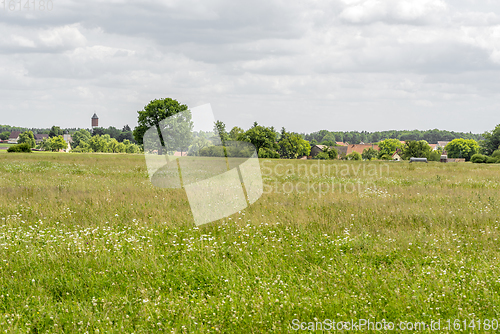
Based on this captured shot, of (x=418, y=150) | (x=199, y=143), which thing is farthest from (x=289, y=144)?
(x=199, y=143)

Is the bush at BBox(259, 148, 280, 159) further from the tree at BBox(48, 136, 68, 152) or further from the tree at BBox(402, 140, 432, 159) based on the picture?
the tree at BBox(48, 136, 68, 152)

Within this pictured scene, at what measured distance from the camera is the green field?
5.11m

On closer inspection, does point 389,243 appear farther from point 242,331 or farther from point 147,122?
point 147,122

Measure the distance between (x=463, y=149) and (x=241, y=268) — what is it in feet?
565

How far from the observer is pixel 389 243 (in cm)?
823

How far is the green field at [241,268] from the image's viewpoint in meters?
5.11

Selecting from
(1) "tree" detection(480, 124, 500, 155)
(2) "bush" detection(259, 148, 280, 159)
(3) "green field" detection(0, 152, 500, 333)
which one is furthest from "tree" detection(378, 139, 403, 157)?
(3) "green field" detection(0, 152, 500, 333)

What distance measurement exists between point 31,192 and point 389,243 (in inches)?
580

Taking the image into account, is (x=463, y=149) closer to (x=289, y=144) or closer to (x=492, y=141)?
(x=492, y=141)

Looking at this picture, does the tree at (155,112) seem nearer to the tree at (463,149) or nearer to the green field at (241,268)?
the green field at (241,268)

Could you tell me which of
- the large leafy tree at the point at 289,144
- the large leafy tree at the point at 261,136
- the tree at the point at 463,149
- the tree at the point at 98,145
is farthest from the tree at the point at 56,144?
the tree at the point at 463,149

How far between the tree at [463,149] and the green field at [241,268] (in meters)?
162

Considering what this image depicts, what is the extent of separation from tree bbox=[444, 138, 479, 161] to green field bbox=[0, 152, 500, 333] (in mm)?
162201

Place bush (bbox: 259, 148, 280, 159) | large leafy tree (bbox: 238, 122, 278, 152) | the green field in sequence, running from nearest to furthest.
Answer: the green field
large leafy tree (bbox: 238, 122, 278, 152)
bush (bbox: 259, 148, 280, 159)
